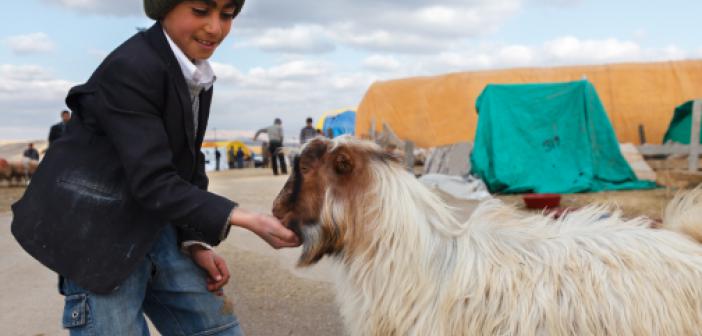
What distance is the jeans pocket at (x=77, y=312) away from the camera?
2277mm

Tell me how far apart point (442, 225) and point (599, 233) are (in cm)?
77

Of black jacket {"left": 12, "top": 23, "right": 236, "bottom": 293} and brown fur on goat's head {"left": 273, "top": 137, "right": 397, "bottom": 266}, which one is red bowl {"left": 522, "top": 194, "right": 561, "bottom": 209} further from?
black jacket {"left": 12, "top": 23, "right": 236, "bottom": 293}

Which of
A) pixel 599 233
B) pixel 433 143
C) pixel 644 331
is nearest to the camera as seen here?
pixel 644 331

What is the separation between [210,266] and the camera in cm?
275

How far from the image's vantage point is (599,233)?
273cm

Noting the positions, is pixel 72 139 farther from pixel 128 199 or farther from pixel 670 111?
pixel 670 111

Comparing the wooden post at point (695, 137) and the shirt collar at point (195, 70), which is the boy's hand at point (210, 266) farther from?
the wooden post at point (695, 137)

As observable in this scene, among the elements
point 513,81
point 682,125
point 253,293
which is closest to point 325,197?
point 253,293

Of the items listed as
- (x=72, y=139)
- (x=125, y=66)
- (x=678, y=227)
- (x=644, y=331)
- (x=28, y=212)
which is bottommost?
(x=644, y=331)

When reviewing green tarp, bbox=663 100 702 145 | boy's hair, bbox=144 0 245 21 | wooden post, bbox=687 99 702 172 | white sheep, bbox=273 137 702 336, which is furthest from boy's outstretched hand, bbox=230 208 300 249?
green tarp, bbox=663 100 702 145

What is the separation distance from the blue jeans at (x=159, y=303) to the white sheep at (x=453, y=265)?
0.55 meters

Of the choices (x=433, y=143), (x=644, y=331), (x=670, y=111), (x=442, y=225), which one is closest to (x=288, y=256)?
(x=442, y=225)

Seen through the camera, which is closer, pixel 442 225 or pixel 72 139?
pixel 72 139

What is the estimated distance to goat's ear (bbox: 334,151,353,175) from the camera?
98.3 inches
